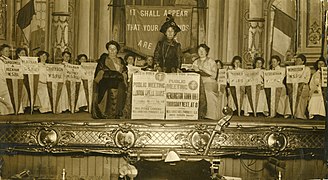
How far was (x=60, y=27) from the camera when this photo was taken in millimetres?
6910

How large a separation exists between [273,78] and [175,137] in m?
1.23

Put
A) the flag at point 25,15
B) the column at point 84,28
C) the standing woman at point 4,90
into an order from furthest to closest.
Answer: the column at point 84,28
the flag at point 25,15
the standing woman at point 4,90

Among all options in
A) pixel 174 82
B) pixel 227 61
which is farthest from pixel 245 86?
pixel 174 82

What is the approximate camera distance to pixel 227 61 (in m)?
6.99

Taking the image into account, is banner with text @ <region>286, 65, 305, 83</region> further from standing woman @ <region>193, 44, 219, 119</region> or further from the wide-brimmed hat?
the wide-brimmed hat

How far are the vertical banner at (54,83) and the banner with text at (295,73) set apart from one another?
242 centimetres

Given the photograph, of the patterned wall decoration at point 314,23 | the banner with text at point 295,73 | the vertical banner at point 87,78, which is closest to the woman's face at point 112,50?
the vertical banner at point 87,78

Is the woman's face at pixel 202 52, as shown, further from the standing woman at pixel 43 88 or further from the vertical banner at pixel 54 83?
the standing woman at pixel 43 88

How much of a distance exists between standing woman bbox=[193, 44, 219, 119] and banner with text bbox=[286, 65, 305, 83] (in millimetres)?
782

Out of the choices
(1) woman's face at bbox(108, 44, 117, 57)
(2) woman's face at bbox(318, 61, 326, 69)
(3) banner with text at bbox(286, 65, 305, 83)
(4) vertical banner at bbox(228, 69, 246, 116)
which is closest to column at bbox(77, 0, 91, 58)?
(1) woman's face at bbox(108, 44, 117, 57)

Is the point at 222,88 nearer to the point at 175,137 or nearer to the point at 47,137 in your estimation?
the point at 175,137

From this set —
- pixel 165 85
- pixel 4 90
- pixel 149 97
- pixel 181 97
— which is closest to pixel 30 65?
pixel 4 90

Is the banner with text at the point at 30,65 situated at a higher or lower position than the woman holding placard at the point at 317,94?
higher

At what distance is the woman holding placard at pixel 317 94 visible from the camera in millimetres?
6855
